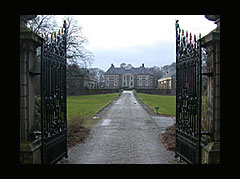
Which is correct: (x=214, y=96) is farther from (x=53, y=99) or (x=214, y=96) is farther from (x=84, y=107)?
(x=84, y=107)

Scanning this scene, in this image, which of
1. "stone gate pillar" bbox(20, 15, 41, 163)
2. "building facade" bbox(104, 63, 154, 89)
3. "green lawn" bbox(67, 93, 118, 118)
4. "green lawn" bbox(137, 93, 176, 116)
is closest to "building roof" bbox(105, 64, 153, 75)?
"building facade" bbox(104, 63, 154, 89)

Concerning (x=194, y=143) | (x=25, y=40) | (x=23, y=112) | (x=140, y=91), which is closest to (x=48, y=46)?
(x=25, y=40)

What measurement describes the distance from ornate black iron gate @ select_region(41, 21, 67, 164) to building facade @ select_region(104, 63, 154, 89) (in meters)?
80.3

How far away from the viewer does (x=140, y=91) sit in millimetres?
54906

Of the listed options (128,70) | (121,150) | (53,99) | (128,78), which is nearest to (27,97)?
(53,99)

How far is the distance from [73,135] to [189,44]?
602cm

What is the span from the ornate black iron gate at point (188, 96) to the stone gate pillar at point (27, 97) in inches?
137

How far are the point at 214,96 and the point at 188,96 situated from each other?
830 mm

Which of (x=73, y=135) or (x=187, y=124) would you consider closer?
(x=187, y=124)

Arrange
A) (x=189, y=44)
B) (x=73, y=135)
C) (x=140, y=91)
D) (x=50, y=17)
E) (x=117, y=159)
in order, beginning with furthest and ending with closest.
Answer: (x=140, y=91) < (x=50, y=17) < (x=73, y=135) < (x=117, y=159) < (x=189, y=44)

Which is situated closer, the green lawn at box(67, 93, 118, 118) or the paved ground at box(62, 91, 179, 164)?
the paved ground at box(62, 91, 179, 164)

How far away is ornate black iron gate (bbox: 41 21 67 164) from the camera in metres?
4.49

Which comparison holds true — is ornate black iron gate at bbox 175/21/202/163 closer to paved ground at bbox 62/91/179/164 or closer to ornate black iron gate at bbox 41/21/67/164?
paved ground at bbox 62/91/179/164

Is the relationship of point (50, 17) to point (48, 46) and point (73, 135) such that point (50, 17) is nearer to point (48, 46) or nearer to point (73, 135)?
point (73, 135)
